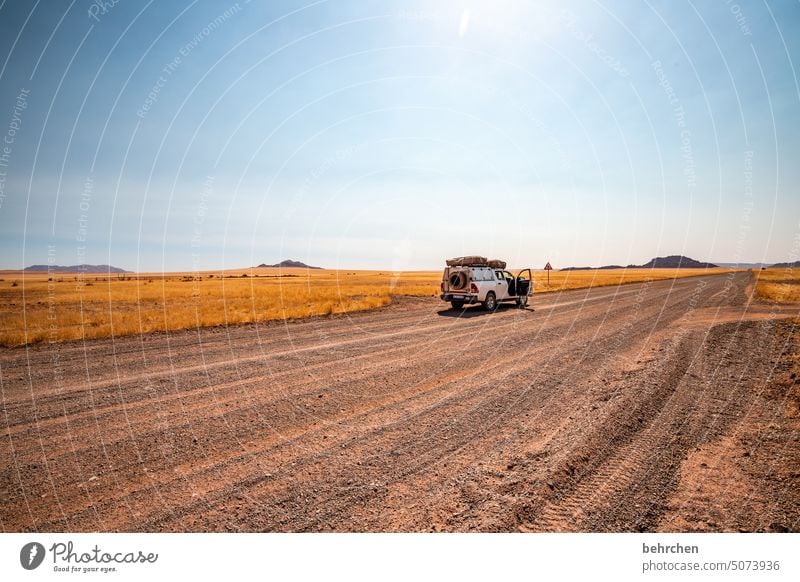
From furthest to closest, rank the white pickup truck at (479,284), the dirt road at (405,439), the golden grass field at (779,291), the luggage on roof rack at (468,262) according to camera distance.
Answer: the golden grass field at (779,291) < the luggage on roof rack at (468,262) < the white pickup truck at (479,284) < the dirt road at (405,439)

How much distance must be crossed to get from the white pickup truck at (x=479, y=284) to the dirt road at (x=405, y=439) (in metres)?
9.18

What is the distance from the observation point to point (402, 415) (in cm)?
556

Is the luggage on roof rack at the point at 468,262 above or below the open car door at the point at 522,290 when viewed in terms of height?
above

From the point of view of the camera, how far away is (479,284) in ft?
62.5

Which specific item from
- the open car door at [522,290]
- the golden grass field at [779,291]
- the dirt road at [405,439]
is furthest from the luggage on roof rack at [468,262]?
the golden grass field at [779,291]

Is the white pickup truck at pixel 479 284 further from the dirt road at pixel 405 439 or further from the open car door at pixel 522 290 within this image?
the dirt road at pixel 405 439

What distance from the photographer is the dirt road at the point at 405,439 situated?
3.27 meters

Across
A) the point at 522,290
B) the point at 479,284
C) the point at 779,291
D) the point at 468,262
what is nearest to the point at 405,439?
the point at 479,284

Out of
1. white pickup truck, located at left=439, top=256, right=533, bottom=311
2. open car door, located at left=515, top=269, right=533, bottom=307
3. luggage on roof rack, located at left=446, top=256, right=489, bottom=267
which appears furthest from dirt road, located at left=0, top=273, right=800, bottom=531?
open car door, located at left=515, top=269, right=533, bottom=307

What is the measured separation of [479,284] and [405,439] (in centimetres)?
1502

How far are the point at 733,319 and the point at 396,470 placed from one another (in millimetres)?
16141

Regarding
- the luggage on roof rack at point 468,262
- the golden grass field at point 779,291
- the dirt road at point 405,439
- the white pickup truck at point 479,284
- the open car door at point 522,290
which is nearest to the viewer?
the dirt road at point 405,439

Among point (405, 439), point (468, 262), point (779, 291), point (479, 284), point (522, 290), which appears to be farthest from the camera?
point (779, 291)

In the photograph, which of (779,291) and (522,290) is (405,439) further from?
(779,291)
